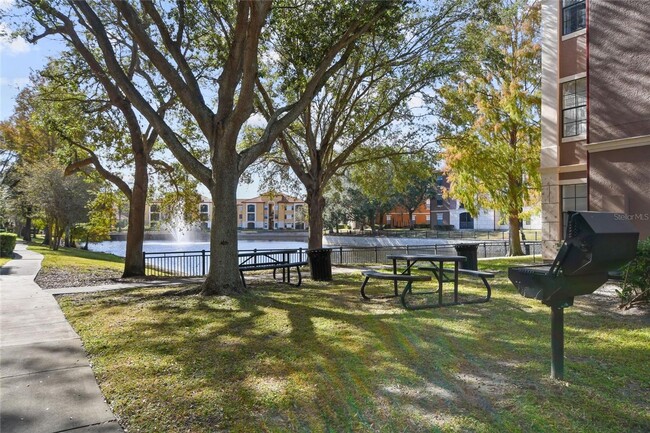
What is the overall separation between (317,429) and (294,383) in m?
0.89

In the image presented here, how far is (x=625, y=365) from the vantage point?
4.35 metres

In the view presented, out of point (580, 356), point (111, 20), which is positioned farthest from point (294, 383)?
point (111, 20)

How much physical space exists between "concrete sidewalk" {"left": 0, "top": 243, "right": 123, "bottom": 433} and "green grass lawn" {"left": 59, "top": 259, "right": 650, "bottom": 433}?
0.18 meters

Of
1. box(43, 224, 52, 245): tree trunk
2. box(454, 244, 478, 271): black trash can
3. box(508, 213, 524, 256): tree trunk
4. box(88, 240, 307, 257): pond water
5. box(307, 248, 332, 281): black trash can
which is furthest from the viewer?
box(88, 240, 307, 257): pond water

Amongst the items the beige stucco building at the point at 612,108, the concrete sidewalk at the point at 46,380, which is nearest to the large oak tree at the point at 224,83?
the concrete sidewalk at the point at 46,380

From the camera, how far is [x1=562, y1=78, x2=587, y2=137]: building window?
1361 centimetres

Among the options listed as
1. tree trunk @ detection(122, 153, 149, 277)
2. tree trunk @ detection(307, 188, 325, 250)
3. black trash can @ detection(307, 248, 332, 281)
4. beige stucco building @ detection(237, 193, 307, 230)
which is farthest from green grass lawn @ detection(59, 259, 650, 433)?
beige stucco building @ detection(237, 193, 307, 230)

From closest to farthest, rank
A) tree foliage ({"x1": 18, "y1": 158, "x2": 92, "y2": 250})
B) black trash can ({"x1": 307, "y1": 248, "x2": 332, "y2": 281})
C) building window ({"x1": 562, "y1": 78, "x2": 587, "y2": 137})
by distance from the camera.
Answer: black trash can ({"x1": 307, "y1": 248, "x2": 332, "y2": 281})
building window ({"x1": 562, "y1": 78, "x2": 587, "y2": 137})
tree foliage ({"x1": 18, "y1": 158, "x2": 92, "y2": 250})

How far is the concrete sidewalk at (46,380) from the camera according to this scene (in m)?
3.26

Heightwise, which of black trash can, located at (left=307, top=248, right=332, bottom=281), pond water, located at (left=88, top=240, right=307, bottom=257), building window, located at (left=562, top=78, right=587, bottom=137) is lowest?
pond water, located at (left=88, top=240, right=307, bottom=257)

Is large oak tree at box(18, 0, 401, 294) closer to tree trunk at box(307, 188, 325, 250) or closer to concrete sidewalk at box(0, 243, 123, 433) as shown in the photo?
concrete sidewalk at box(0, 243, 123, 433)

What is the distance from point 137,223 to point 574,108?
48.8 ft

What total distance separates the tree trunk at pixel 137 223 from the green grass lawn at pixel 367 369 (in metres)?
6.75

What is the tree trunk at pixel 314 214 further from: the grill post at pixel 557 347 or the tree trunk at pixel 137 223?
the grill post at pixel 557 347
